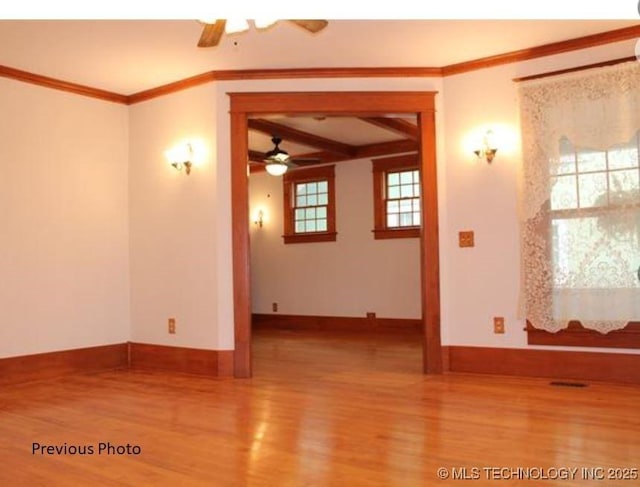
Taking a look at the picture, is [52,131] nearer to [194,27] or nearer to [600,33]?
[194,27]

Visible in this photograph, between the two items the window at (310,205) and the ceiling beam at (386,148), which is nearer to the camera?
the ceiling beam at (386,148)

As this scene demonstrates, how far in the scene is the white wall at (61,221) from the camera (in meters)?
4.94

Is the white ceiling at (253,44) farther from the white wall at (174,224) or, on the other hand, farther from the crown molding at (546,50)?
the white wall at (174,224)

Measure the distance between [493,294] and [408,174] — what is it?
3.80 m

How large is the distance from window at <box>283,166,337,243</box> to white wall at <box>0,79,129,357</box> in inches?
150

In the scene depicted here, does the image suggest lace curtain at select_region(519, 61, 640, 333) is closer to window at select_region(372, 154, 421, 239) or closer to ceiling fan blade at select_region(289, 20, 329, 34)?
ceiling fan blade at select_region(289, 20, 329, 34)

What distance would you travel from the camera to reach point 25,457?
290cm

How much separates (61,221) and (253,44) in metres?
2.29

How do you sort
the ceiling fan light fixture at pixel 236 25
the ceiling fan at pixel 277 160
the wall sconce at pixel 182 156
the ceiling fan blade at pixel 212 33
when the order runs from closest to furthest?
the ceiling fan light fixture at pixel 236 25
the ceiling fan blade at pixel 212 33
the wall sconce at pixel 182 156
the ceiling fan at pixel 277 160

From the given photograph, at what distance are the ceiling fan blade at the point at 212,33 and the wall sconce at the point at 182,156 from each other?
1.73 meters

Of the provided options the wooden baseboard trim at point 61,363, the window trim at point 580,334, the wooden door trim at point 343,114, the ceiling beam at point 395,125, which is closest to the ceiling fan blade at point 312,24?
the wooden door trim at point 343,114

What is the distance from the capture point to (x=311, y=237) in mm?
9172

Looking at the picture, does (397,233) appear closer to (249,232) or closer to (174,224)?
(249,232)

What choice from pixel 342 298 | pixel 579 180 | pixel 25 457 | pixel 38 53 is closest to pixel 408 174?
pixel 342 298
